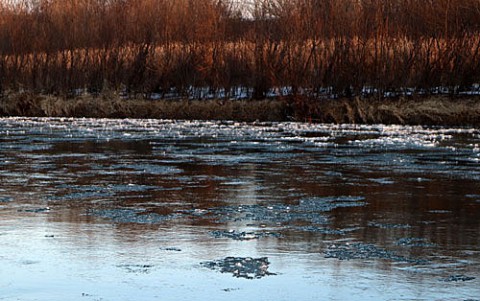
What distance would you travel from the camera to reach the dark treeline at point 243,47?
25.6 meters

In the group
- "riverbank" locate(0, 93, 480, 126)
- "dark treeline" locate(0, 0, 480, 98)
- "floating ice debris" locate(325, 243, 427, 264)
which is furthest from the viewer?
"dark treeline" locate(0, 0, 480, 98)

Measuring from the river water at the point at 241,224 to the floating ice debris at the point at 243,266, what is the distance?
14 mm

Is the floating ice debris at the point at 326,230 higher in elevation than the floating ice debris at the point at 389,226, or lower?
lower

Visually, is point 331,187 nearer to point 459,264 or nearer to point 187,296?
point 459,264

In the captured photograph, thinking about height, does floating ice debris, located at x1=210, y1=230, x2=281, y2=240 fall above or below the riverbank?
below

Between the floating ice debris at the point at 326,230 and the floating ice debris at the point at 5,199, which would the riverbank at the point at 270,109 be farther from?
the floating ice debris at the point at 326,230

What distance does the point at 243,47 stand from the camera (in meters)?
27.9

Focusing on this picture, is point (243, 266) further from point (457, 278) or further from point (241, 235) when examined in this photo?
point (457, 278)

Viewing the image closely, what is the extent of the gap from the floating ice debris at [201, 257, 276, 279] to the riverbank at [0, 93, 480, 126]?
17.9m

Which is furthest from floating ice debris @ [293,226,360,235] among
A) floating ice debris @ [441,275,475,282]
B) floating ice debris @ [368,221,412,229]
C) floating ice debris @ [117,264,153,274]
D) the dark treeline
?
the dark treeline

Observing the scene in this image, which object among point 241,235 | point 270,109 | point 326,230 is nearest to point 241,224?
point 241,235

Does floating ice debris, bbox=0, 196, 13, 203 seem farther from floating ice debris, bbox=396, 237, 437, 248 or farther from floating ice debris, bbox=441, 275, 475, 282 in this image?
floating ice debris, bbox=441, 275, 475, 282

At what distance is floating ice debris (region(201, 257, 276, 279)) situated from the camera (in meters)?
5.56

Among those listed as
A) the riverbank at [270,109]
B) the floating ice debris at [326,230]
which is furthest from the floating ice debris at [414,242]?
the riverbank at [270,109]
